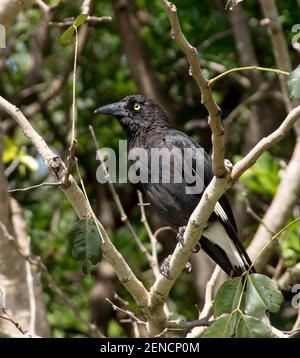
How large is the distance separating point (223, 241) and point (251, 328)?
6.04 feet

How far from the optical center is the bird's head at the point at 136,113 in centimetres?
519

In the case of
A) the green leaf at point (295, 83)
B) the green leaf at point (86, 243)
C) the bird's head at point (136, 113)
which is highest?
the green leaf at point (295, 83)

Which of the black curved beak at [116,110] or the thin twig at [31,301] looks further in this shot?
the black curved beak at [116,110]

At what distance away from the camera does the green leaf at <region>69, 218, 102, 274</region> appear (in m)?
3.24

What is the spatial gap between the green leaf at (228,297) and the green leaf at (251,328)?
0.10m

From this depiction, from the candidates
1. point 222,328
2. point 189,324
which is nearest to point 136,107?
point 189,324

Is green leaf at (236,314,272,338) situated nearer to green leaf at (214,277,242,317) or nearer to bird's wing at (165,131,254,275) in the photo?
green leaf at (214,277,242,317)

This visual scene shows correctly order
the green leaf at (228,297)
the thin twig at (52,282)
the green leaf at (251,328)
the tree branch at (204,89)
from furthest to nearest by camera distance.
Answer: the thin twig at (52,282), the green leaf at (228,297), the green leaf at (251,328), the tree branch at (204,89)

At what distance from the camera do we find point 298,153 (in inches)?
207

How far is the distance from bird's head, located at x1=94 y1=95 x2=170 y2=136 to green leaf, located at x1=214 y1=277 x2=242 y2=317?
2.15 m

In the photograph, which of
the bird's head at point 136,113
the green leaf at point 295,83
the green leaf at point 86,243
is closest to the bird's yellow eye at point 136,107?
the bird's head at point 136,113

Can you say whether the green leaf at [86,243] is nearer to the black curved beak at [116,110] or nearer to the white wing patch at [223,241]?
the white wing patch at [223,241]

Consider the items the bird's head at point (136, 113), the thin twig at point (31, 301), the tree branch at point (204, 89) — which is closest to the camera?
the tree branch at point (204, 89)

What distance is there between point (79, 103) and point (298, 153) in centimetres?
256
